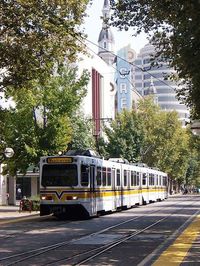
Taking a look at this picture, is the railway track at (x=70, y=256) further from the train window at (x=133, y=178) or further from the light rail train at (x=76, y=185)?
the train window at (x=133, y=178)

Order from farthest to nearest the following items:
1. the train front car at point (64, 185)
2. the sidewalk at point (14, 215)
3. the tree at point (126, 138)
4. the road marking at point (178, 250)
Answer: the tree at point (126, 138) < the sidewalk at point (14, 215) < the train front car at point (64, 185) < the road marking at point (178, 250)

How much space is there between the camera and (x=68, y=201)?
26625 mm

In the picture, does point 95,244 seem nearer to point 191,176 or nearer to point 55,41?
point 55,41

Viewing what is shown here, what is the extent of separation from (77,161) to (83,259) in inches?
548

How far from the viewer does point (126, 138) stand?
68.2 meters

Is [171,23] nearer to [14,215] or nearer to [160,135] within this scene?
[14,215]

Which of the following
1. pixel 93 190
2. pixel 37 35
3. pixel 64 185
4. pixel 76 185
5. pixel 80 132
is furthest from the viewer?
pixel 80 132

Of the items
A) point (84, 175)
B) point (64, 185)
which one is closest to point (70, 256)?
point (64, 185)

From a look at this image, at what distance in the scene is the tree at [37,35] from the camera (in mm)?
20734

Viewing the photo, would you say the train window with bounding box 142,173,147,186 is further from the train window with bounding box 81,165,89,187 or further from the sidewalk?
the train window with bounding box 81,165,89,187

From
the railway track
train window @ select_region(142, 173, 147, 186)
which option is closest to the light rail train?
the railway track

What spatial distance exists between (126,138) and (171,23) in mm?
53536

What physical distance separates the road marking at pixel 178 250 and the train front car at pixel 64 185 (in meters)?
7.85

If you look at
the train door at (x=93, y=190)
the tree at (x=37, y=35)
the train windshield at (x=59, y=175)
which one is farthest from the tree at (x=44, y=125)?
the tree at (x=37, y=35)
